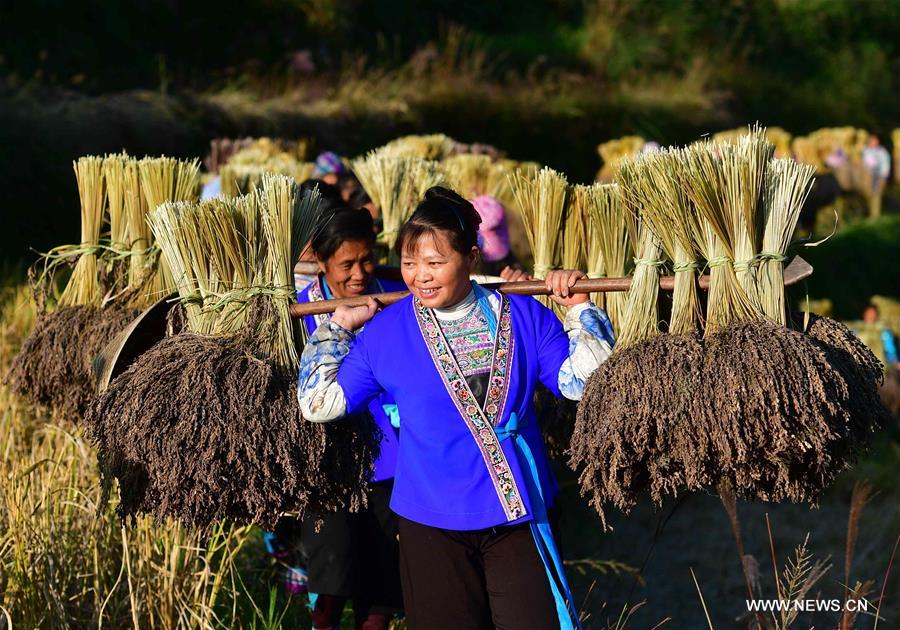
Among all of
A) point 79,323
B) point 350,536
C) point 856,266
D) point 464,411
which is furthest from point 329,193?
point 856,266

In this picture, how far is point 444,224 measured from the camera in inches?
109

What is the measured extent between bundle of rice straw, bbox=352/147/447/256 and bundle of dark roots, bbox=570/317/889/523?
2.28 meters

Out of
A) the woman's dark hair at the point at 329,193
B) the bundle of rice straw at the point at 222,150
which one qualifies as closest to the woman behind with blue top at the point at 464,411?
the woman's dark hair at the point at 329,193

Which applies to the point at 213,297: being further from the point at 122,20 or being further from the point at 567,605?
the point at 122,20

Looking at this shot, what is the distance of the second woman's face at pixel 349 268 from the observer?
3519 mm

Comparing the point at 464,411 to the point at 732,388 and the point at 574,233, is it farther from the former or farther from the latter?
the point at 574,233

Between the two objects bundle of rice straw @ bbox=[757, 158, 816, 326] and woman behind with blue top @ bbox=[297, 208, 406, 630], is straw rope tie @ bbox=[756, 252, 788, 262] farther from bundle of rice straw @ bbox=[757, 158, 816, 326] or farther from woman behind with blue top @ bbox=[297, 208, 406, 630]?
woman behind with blue top @ bbox=[297, 208, 406, 630]

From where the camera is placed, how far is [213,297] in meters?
3.14

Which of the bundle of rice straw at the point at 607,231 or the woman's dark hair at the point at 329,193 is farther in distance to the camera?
the woman's dark hair at the point at 329,193

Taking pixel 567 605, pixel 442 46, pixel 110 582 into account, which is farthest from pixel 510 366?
pixel 442 46

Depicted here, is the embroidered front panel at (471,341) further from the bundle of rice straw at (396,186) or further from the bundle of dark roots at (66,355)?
the bundle of rice straw at (396,186)

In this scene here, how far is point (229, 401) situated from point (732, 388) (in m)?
1.16

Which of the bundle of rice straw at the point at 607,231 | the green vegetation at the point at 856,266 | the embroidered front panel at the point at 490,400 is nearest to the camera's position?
→ the embroidered front panel at the point at 490,400

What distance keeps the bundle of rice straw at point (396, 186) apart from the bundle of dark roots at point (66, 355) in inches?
51.5
